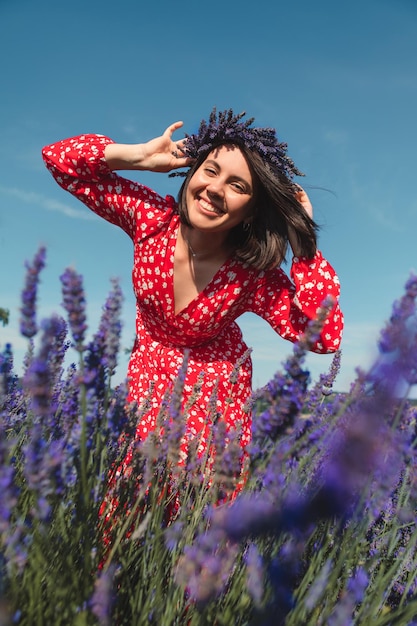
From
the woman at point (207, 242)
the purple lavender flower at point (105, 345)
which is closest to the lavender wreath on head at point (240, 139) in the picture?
the woman at point (207, 242)

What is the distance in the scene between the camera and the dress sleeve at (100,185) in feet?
8.97

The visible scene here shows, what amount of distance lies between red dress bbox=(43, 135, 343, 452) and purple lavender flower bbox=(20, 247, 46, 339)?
1.57 meters

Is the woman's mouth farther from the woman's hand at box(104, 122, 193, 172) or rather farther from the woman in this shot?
the woman's hand at box(104, 122, 193, 172)

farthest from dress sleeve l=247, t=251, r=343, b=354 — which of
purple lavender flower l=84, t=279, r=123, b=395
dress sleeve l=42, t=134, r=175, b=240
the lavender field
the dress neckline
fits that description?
purple lavender flower l=84, t=279, r=123, b=395

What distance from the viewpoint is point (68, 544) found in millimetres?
1193

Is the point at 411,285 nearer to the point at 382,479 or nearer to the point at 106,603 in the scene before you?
the point at 382,479

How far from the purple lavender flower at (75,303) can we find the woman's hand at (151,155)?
1750 mm

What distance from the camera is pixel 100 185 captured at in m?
2.81

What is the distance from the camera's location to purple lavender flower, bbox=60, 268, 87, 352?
107 cm

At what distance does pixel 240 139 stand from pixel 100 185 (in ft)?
2.50

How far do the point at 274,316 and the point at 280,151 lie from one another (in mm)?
861

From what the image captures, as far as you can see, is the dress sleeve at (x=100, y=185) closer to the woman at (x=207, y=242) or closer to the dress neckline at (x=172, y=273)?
the woman at (x=207, y=242)

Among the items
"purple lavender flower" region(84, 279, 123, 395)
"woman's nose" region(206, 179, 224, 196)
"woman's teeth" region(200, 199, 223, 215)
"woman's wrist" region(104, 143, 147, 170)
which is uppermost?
"woman's wrist" region(104, 143, 147, 170)

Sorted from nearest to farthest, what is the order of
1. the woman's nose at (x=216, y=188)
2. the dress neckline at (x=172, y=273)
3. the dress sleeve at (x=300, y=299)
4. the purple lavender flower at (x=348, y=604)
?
the purple lavender flower at (x=348, y=604) → the woman's nose at (x=216, y=188) → the dress sleeve at (x=300, y=299) → the dress neckline at (x=172, y=273)
